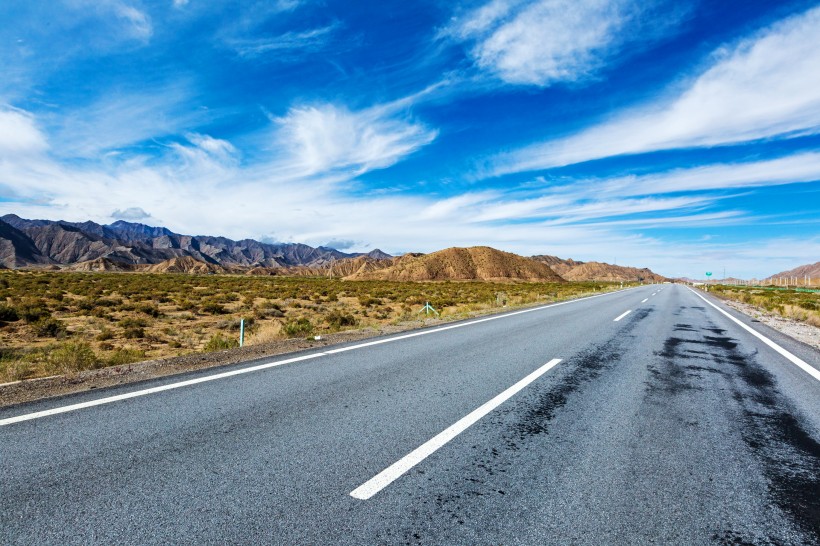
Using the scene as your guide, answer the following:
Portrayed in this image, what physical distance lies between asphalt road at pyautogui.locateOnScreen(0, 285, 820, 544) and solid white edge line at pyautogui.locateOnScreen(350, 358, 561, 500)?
2 cm

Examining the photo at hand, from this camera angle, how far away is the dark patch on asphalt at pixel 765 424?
2.73 metres

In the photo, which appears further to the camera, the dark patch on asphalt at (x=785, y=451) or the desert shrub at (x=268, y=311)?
the desert shrub at (x=268, y=311)

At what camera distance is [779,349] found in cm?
901

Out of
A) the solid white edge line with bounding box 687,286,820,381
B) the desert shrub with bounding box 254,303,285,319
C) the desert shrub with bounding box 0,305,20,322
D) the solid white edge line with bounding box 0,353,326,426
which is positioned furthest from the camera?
the desert shrub with bounding box 254,303,285,319

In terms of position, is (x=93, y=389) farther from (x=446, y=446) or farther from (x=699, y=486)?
(x=699, y=486)

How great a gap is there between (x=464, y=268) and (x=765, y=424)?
357 feet

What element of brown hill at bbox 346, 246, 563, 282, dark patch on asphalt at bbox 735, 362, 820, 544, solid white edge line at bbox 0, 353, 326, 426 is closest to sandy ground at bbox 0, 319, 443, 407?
solid white edge line at bbox 0, 353, 326, 426

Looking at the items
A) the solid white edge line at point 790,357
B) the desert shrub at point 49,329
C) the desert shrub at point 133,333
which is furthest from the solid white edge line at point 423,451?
the desert shrub at point 49,329

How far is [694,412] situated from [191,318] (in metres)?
19.8

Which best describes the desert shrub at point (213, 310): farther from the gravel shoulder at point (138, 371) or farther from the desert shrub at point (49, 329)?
the gravel shoulder at point (138, 371)

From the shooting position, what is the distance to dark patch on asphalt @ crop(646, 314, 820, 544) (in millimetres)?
2727

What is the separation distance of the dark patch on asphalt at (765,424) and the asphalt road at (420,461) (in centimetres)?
2

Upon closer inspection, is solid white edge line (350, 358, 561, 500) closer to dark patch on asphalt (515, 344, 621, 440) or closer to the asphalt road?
the asphalt road

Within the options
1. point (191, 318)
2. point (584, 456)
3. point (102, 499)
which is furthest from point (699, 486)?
point (191, 318)
